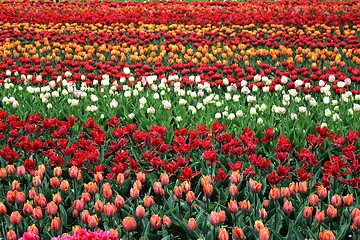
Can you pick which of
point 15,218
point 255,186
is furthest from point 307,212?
point 15,218

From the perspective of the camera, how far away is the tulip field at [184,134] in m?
3.65

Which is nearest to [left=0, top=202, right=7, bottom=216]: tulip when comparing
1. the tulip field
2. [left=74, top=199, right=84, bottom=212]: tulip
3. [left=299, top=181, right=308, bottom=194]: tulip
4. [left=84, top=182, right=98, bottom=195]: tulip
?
the tulip field

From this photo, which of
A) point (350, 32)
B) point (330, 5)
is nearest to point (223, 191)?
point (350, 32)

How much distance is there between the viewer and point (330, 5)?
505 inches

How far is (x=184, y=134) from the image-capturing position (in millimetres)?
4691

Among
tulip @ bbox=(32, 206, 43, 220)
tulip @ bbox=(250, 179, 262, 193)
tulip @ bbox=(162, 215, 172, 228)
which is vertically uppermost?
tulip @ bbox=(250, 179, 262, 193)

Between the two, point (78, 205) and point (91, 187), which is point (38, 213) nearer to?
point (78, 205)

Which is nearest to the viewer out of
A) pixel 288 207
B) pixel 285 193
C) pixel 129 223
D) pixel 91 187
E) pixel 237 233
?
pixel 237 233

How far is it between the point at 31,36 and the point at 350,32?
521 cm

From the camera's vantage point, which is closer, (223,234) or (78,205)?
(223,234)

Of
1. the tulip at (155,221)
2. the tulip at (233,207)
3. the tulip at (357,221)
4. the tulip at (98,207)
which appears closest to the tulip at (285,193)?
the tulip at (233,207)

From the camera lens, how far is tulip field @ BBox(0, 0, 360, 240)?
365 centimetres

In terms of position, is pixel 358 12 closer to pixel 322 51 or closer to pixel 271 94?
pixel 322 51

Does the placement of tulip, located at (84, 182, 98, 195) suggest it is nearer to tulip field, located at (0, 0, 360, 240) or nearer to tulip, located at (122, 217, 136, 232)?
tulip field, located at (0, 0, 360, 240)
